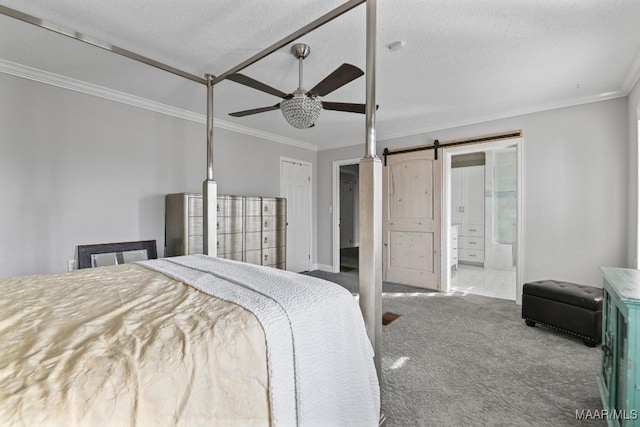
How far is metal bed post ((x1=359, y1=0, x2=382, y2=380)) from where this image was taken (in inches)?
53.0

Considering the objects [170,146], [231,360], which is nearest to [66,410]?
[231,360]

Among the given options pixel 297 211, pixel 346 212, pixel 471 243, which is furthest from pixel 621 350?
pixel 346 212

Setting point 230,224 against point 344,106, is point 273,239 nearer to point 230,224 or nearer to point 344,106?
point 230,224

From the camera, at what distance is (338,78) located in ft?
6.07

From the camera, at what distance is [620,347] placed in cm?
138

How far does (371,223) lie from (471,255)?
5.81 metres

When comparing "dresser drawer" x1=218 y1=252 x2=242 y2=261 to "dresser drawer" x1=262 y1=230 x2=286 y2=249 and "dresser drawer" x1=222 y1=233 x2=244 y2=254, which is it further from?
"dresser drawer" x1=262 y1=230 x2=286 y2=249

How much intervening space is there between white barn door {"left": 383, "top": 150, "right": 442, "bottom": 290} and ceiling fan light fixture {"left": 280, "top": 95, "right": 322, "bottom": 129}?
2.78 metres

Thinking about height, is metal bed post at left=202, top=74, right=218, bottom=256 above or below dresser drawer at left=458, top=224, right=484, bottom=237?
above

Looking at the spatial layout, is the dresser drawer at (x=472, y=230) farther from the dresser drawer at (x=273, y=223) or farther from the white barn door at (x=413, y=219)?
the dresser drawer at (x=273, y=223)

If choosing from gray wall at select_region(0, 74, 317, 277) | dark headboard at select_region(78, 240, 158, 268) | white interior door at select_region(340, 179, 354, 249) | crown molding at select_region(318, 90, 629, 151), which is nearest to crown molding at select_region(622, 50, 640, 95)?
crown molding at select_region(318, 90, 629, 151)

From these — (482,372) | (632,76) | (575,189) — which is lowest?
(482,372)

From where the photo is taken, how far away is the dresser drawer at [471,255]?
609cm

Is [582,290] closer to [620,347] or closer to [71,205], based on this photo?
[620,347]
